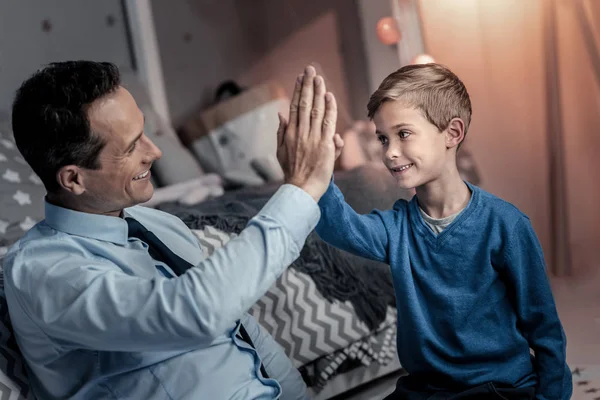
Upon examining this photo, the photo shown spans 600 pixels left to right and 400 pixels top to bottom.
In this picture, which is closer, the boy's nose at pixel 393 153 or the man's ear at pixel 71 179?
the man's ear at pixel 71 179

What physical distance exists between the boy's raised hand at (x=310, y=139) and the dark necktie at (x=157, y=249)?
0.29 m

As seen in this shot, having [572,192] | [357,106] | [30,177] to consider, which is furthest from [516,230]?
[357,106]

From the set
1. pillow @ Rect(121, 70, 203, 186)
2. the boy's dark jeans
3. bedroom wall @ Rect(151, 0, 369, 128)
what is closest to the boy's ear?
the boy's dark jeans

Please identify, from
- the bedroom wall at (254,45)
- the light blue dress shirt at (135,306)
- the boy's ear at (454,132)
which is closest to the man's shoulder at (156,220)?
the light blue dress shirt at (135,306)

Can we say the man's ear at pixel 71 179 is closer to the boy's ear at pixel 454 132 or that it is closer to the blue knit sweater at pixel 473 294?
the blue knit sweater at pixel 473 294

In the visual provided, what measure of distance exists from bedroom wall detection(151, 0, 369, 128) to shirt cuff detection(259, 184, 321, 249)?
2.14 metres

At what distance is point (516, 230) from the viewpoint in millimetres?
1198

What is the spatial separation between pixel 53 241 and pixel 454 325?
2.33ft

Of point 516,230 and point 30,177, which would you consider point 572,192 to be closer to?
point 516,230

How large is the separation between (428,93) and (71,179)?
0.62 metres

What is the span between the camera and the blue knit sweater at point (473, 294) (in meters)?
1.20

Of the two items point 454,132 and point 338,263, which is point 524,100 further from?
point 454,132

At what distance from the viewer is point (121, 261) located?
3.59 feet

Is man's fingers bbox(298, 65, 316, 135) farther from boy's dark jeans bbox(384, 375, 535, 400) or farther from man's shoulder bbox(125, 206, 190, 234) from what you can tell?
boy's dark jeans bbox(384, 375, 535, 400)
